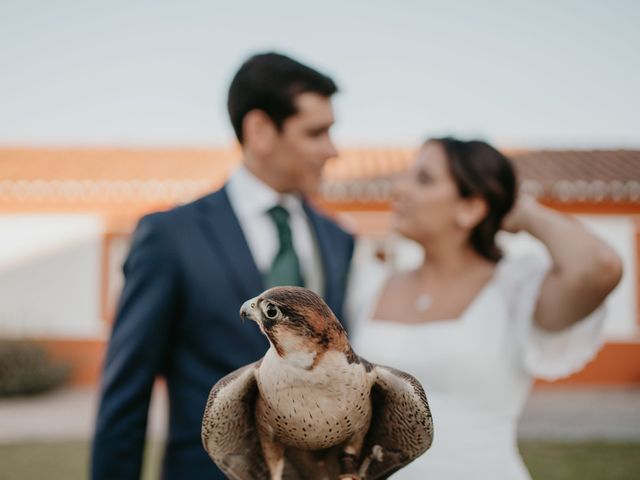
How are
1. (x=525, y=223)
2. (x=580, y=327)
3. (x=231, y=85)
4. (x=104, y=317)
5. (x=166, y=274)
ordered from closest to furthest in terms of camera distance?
(x=166, y=274) → (x=580, y=327) → (x=525, y=223) → (x=231, y=85) → (x=104, y=317)

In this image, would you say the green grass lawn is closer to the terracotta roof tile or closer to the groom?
the terracotta roof tile

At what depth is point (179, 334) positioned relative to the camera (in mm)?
1881

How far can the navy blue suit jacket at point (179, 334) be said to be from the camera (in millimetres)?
1776

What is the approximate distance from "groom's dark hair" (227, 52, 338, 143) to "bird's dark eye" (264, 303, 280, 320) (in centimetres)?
147

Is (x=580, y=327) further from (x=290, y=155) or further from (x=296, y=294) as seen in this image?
(x=296, y=294)

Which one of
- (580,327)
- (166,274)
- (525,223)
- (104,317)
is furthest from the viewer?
(104,317)

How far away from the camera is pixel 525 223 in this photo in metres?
2.14

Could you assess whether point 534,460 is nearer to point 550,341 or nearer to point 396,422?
point 550,341

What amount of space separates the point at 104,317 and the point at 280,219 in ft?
33.9

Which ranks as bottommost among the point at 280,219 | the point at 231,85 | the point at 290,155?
the point at 280,219

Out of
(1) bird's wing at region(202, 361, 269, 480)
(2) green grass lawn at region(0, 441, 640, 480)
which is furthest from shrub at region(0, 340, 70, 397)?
(1) bird's wing at region(202, 361, 269, 480)

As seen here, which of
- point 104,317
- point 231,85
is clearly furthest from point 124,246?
point 231,85

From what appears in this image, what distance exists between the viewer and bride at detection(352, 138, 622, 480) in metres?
1.92

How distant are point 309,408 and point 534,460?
6.90m
